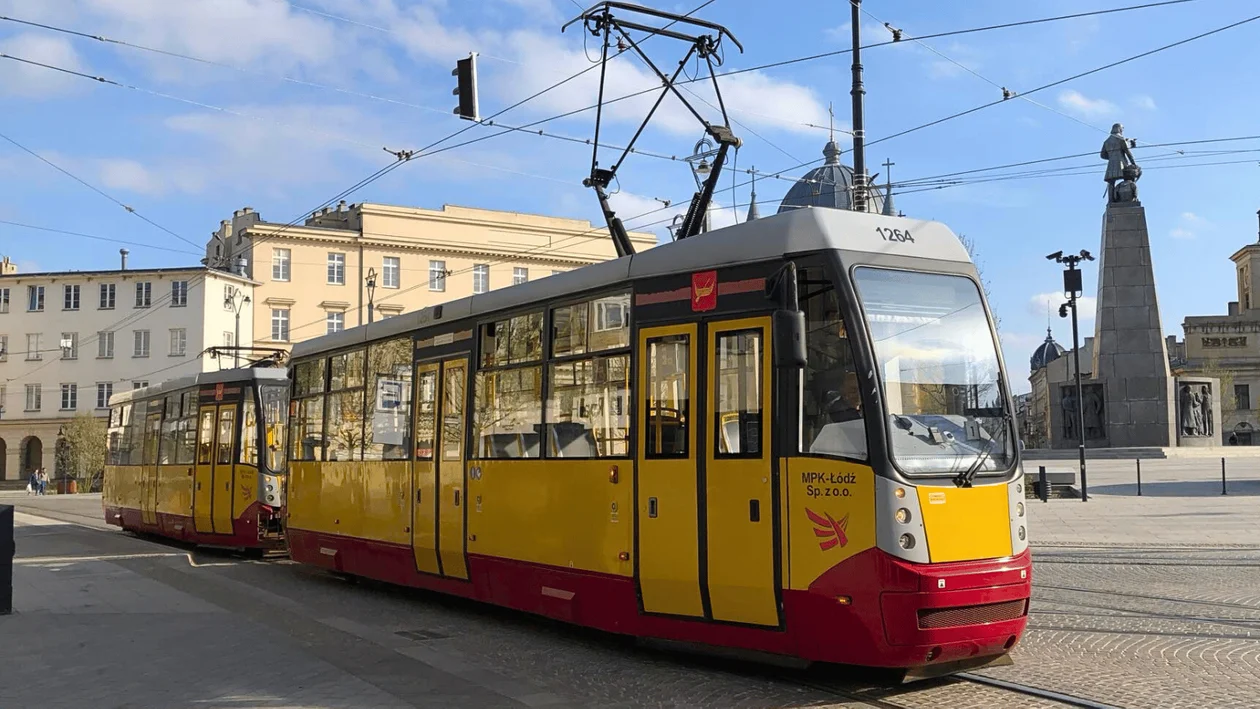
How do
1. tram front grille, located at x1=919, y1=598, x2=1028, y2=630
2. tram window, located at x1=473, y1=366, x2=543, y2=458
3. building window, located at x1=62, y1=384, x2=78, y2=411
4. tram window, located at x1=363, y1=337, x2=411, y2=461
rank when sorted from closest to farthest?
tram front grille, located at x1=919, y1=598, x2=1028, y2=630 → tram window, located at x1=473, y1=366, x2=543, y2=458 → tram window, located at x1=363, y1=337, x2=411, y2=461 → building window, located at x1=62, y1=384, x2=78, y2=411

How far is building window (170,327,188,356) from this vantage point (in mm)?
71188

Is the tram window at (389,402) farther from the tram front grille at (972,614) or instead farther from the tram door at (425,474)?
the tram front grille at (972,614)

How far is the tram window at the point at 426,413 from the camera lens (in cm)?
1220

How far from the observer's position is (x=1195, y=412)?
45562 millimetres

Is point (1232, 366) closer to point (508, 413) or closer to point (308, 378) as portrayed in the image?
point (308, 378)

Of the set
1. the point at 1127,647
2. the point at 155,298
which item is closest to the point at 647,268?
the point at 1127,647

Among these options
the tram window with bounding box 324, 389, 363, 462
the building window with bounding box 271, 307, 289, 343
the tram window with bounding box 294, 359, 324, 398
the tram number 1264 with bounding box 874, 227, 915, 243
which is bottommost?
the tram window with bounding box 324, 389, 363, 462

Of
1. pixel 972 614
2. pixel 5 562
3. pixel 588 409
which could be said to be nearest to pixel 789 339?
pixel 972 614

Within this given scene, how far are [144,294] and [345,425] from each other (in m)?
63.4

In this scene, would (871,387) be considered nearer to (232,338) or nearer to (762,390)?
(762,390)

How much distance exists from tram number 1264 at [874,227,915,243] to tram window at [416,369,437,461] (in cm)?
563

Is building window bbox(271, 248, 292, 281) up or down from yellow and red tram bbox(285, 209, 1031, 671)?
up

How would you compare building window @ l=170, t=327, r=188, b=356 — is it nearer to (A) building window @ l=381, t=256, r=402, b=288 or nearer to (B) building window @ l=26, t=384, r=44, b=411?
(B) building window @ l=26, t=384, r=44, b=411

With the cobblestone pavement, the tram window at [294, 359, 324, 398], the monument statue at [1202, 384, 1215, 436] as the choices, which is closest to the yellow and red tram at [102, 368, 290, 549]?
the tram window at [294, 359, 324, 398]
